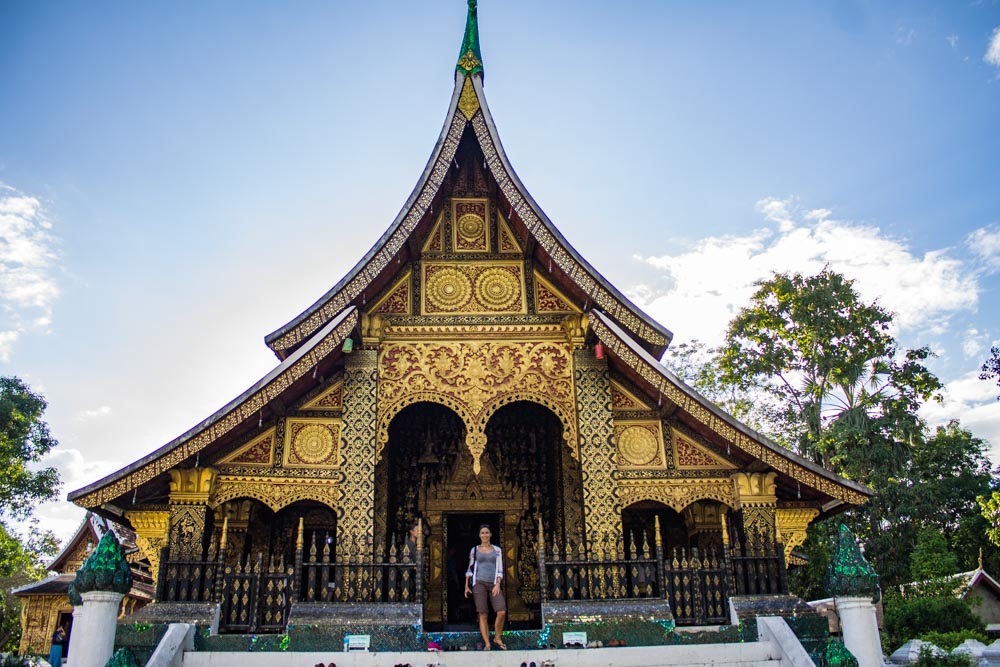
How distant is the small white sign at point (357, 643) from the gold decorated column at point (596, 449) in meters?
2.59

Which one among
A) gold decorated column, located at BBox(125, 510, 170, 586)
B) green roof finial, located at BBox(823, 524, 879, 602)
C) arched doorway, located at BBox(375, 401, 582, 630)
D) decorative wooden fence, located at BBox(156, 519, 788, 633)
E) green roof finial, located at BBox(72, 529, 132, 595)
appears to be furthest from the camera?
arched doorway, located at BBox(375, 401, 582, 630)

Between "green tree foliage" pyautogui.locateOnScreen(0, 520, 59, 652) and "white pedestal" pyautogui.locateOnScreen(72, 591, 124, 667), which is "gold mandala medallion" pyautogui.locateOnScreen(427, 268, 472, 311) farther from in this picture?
"green tree foliage" pyautogui.locateOnScreen(0, 520, 59, 652)

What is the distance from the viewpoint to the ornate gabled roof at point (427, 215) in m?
8.94

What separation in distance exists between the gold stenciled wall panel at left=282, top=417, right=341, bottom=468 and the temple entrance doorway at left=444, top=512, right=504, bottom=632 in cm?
270

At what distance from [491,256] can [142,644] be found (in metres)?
5.69

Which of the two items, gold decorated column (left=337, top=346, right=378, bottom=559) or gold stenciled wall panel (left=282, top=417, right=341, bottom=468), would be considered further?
gold stenciled wall panel (left=282, top=417, right=341, bottom=468)

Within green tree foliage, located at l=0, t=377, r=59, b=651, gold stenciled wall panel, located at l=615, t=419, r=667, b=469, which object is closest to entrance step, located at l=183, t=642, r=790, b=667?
gold stenciled wall panel, located at l=615, t=419, r=667, b=469

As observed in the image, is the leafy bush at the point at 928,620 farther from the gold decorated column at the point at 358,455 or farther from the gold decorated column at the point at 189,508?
the gold decorated column at the point at 189,508

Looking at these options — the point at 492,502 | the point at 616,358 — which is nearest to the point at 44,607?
the point at 492,502

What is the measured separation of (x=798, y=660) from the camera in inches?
274

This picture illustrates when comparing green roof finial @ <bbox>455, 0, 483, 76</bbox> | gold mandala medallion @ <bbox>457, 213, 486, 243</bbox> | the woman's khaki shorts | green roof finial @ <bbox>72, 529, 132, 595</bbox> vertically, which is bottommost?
the woman's khaki shorts

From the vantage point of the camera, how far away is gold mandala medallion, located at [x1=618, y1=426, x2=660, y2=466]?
9133 mm

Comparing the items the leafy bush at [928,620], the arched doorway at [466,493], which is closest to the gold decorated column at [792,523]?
the arched doorway at [466,493]

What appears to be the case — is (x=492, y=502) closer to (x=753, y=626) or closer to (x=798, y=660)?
(x=753, y=626)
